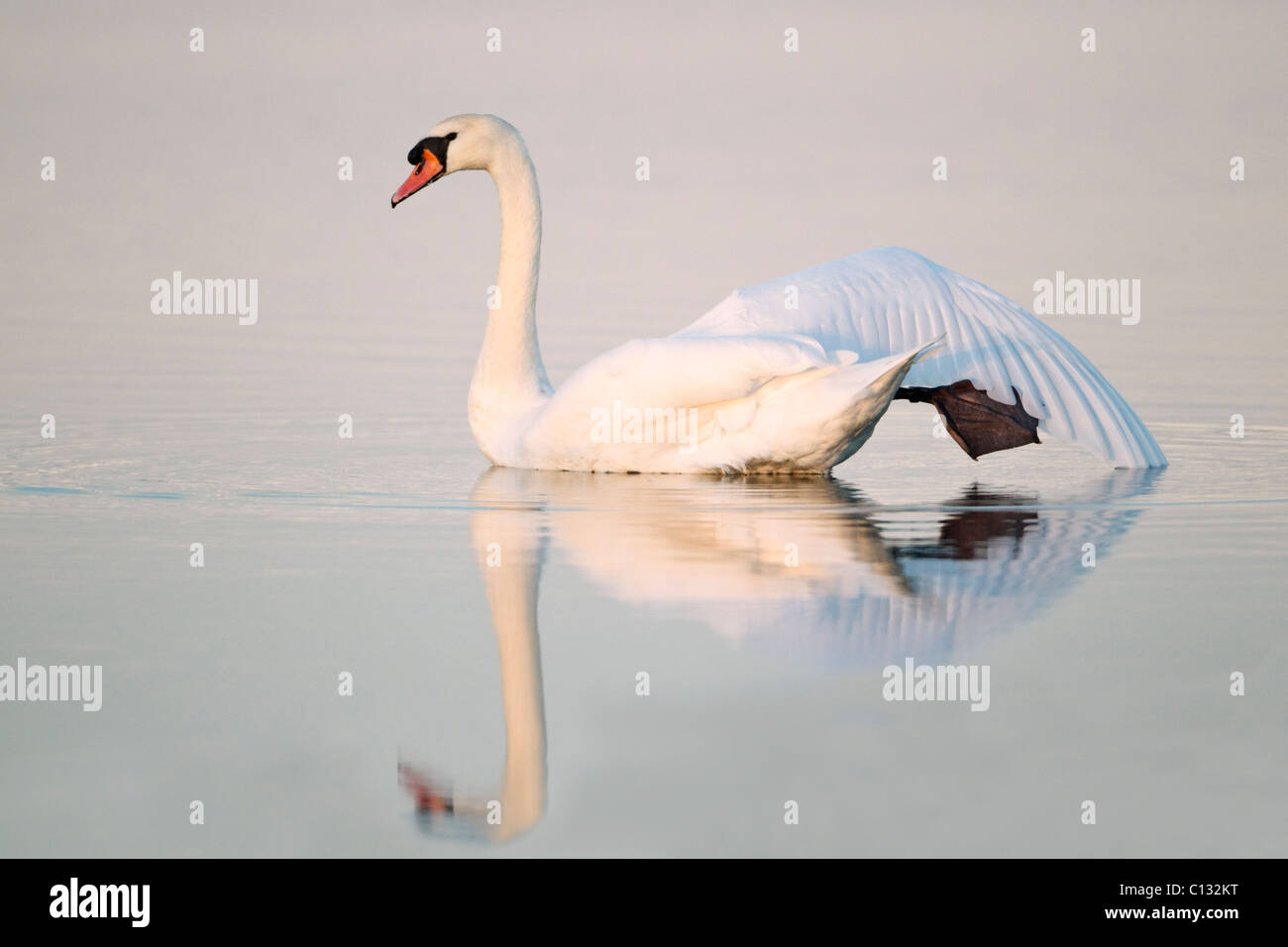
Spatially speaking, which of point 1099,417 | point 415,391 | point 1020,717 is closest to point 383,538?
point 1020,717

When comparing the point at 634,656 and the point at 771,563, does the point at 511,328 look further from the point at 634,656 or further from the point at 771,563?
the point at 634,656

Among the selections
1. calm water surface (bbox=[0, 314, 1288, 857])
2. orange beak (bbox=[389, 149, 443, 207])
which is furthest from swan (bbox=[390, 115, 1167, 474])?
orange beak (bbox=[389, 149, 443, 207])

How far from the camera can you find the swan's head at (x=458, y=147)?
11.8 metres

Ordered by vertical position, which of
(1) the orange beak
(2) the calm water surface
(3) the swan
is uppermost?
(1) the orange beak

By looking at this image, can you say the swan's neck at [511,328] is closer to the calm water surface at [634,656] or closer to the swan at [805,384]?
the swan at [805,384]

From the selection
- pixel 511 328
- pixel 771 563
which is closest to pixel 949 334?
pixel 511 328

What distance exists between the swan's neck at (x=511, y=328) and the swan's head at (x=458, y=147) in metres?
0.07

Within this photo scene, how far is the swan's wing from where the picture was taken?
10.2 metres

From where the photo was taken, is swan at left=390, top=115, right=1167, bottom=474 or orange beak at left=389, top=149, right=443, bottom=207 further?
orange beak at left=389, top=149, right=443, bottom=207

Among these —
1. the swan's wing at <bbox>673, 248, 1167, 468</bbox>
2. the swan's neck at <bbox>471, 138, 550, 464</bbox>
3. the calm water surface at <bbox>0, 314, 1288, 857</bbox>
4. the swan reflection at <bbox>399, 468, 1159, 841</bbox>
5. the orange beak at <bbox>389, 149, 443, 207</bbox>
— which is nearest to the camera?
the calm water surface at <bbox>0, 314, 1288, 857</bbox>

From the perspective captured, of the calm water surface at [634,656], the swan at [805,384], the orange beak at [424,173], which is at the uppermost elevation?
the orange beak at [424,173]

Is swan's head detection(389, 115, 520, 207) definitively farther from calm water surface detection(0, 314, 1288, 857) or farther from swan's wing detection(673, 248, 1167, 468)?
swan's wing detection(673, 248, 1167, 468)

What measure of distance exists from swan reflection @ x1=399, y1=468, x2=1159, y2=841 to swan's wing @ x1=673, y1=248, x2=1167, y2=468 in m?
0.35

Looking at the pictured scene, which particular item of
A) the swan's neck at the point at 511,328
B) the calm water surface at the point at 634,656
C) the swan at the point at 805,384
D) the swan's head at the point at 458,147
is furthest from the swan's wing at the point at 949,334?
the swan's head at the point at 458,147
